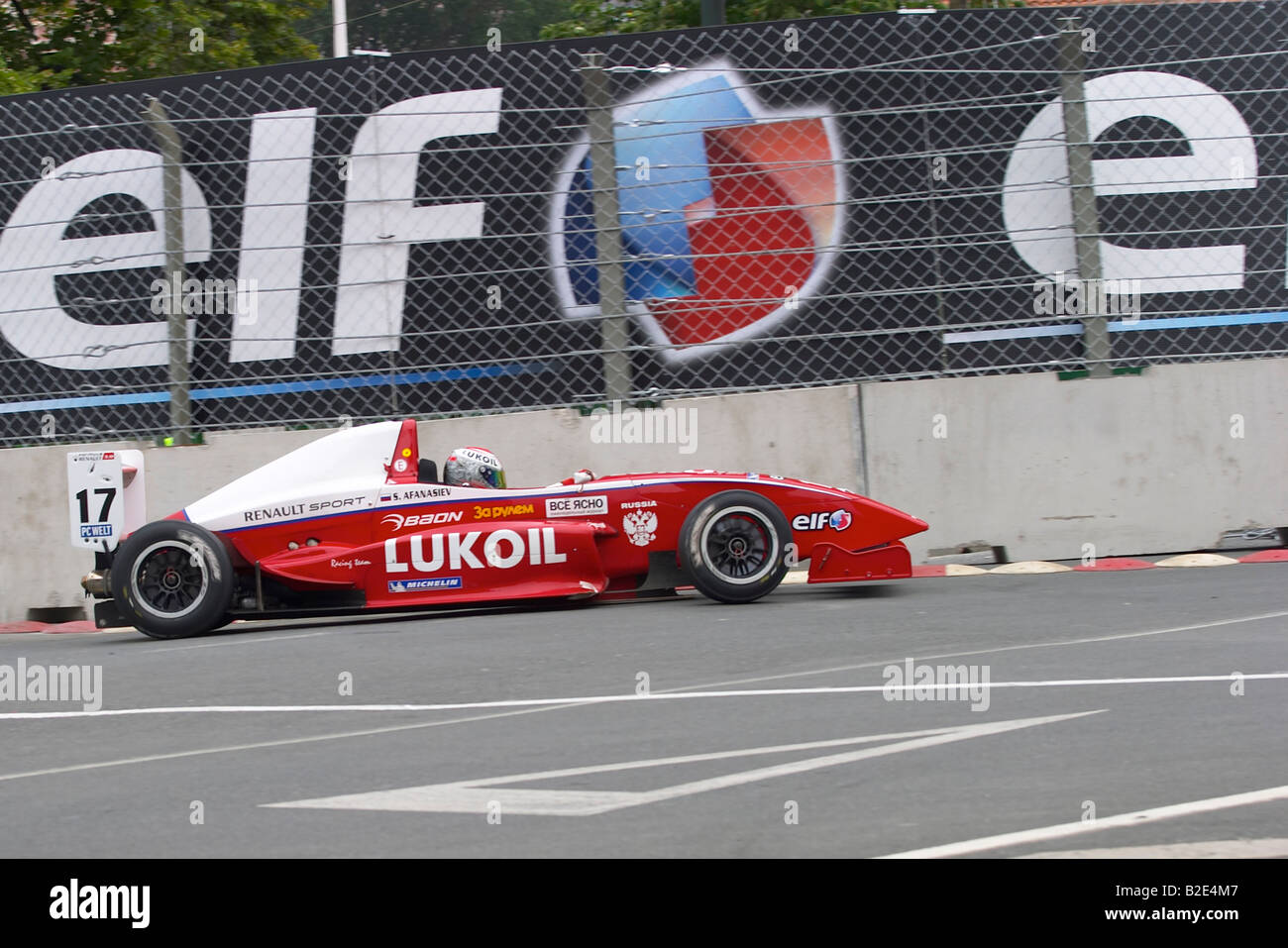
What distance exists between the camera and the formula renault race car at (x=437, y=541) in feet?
26.4

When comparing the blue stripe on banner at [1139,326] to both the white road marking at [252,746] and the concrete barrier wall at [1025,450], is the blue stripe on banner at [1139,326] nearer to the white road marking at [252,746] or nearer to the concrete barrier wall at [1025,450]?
the concrete barrier wall at [1025,450]

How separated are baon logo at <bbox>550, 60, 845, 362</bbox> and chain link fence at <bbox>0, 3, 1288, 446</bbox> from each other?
0.02m

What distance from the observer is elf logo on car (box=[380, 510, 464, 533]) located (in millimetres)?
8156

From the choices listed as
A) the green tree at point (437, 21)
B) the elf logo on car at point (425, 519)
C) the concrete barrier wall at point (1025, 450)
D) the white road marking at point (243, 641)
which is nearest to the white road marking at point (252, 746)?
the white road marking at point (243, 641)

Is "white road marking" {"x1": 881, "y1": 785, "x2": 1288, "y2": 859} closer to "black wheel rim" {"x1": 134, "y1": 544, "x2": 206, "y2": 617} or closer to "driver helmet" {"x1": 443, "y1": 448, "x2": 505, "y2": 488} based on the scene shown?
"driver helmet" {"x1": 443, "y1": 448, "x2": 505, "y2": 488}

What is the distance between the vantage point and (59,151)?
10875mm

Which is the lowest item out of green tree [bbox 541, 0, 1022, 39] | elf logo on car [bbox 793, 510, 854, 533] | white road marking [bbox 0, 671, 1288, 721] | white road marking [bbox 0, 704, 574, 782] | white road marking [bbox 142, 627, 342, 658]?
white road marking [bbox 0, 704, 574, 782]

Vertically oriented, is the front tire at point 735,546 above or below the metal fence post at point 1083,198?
below

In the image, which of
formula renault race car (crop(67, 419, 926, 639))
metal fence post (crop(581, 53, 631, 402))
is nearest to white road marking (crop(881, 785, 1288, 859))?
formula renault race car (crop(67, 419, 926, 639))

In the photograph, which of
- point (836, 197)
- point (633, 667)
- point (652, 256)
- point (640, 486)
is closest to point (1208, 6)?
point (836, 197)

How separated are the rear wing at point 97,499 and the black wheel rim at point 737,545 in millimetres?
3415

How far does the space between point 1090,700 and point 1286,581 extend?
3.47 meters
